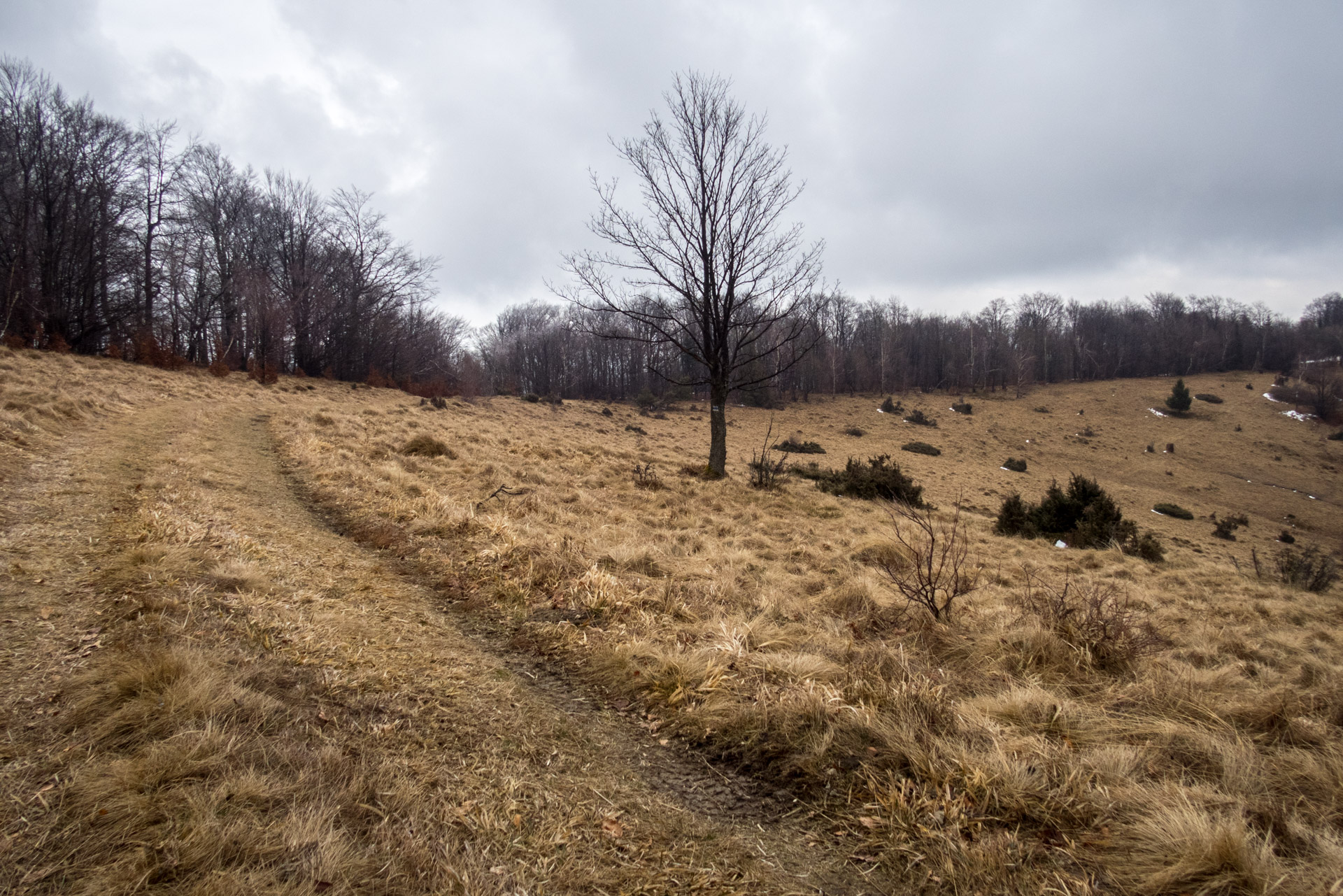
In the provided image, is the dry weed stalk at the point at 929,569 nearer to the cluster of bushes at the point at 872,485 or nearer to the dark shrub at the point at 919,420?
the cluster of bushes at the point at 872,485

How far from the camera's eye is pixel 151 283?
28391 mm

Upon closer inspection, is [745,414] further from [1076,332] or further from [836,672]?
[1076,332]

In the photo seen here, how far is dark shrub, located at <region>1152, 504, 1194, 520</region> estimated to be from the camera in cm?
2716

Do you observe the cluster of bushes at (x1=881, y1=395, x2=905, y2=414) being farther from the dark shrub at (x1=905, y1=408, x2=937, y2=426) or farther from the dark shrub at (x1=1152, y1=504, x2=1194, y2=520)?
the dark shrub at (x1=1152, y1=504, x2=1194, y2=520)

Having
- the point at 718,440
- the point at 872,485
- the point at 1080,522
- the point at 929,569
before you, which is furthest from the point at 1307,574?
the point at 929,569

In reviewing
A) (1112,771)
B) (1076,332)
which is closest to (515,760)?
(1112,771)

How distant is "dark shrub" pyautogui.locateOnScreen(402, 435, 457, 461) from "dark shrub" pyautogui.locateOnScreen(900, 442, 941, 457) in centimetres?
3323

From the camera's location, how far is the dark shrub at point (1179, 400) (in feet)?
172

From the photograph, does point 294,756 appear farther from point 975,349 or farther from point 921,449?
point 975,349

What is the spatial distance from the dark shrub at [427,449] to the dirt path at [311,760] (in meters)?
6.96

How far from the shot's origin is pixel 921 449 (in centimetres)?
3825

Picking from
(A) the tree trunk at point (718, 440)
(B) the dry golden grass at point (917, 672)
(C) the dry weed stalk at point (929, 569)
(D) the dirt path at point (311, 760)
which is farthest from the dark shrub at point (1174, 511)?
(D) the dirt path at point (311, 760)

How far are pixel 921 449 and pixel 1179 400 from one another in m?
34.0

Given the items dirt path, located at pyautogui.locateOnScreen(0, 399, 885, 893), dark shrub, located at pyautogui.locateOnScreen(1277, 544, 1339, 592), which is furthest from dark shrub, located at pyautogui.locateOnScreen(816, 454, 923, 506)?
dirt path, located at pyautogui.locateOnScreen(0, 399, 885, 893)
